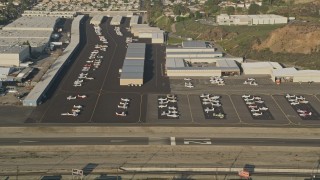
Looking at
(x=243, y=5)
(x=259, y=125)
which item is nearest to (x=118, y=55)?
(x=259, y=125)

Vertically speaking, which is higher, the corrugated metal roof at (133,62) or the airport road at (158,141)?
the corrugated metal roof at (133,62)

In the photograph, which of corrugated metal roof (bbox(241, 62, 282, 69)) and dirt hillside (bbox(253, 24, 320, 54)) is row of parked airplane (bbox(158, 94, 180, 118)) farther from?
dirt hillside (bbox(253, 24, 320, 54))

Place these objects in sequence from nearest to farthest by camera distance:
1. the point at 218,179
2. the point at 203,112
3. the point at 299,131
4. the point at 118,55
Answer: the point at 218,179 < the point at 299,131 < the point at 203,112 < the point at 118,55

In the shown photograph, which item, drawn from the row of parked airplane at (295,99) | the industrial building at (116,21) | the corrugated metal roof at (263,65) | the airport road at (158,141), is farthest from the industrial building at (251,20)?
the airport road at (158,141)

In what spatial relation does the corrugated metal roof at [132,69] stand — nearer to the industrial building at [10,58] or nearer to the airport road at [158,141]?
the industrial building at [10,58]

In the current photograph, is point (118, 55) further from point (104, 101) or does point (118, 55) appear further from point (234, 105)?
point (234, 105)

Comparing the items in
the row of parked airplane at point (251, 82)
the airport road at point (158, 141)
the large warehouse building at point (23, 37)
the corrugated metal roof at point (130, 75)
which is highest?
the large warehouse building at point (23, 37)

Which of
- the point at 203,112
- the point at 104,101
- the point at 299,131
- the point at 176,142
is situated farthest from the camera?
the point at 104,101
